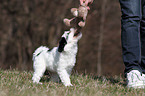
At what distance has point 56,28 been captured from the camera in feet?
35.2

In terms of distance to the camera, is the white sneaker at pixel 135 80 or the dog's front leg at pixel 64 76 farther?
the white sneaker at pixel 135 80

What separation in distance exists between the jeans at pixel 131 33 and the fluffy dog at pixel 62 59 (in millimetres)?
677

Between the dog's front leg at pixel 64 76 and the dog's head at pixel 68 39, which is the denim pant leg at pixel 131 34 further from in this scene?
the dog's front leg at pixel 64 76

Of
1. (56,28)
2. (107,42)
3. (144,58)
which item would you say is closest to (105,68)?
(107,42)

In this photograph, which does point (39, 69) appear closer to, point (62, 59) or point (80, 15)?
point (62, 59)

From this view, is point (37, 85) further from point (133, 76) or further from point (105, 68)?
point (105, 68)

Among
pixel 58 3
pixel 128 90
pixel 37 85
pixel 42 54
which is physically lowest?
pixel 128 90

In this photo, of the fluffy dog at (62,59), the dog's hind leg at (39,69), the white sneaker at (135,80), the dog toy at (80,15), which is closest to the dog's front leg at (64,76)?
the fluffy dog at (62,59)

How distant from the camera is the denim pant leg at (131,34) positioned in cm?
313

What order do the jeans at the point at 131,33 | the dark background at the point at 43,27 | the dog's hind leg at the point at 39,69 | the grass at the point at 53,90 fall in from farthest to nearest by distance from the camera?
1. the dark background at the point at 43,27
2. the jeans at the point at 131,33
3. the dog's hind leg at the point at 39,69
4. the grass at the point at 53,90

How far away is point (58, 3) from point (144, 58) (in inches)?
303

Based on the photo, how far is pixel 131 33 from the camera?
317cm

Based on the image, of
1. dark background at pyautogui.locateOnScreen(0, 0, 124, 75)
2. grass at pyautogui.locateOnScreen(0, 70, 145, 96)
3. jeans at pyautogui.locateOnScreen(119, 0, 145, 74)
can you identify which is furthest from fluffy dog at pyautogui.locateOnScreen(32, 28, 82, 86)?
dark background at pyautogui.locateOnScreen(0, 0, 124, 75)

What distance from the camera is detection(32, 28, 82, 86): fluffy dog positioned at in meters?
2.83
